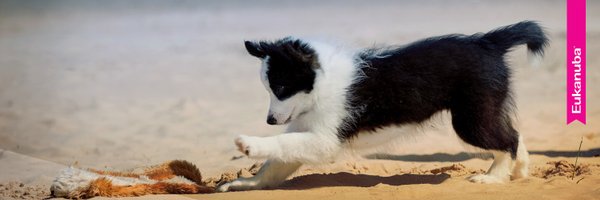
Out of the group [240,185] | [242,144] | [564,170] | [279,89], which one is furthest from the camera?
[564,170]

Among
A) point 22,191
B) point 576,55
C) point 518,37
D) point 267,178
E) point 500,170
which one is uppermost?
point 576,55

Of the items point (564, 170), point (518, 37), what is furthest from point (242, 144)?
point (564, 170)

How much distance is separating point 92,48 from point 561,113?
9.54 metres

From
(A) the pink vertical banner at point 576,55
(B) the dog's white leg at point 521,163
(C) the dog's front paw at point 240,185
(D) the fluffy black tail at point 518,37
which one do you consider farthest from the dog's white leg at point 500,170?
(A) the pink vertical banner at point 576,55

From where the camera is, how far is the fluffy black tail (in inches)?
256

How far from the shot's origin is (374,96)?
6.25 metres

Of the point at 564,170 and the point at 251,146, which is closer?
the point at 251,146

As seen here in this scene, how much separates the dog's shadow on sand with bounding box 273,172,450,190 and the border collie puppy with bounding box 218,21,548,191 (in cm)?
17

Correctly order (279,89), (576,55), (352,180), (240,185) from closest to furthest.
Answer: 1. (279,89)
2. (240,185)
3. (352,180)
4. (576,55)

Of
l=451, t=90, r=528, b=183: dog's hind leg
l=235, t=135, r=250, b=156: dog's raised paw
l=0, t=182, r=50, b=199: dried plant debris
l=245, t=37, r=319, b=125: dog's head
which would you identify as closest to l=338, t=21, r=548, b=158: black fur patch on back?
l=451, t=90, r=528, b=183: dog's hind leg

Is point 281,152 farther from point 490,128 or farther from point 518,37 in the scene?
point 518,37

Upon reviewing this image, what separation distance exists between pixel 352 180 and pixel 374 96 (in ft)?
2.58

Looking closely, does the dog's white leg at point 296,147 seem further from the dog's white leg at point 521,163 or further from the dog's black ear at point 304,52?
the dog's white leg at point 521,163

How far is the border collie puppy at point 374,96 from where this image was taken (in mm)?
6160
